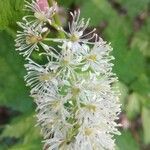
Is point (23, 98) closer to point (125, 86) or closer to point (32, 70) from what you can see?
point (125, 86)

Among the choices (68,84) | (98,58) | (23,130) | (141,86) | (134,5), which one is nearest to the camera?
(68,84)

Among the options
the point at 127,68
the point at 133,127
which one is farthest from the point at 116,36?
the point at 133,127

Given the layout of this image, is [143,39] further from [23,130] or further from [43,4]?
[43,4]

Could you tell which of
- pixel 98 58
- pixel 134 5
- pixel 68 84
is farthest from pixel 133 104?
pixel 68 84

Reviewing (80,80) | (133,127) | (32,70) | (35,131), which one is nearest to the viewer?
(80,80)

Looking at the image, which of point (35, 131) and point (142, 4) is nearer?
point (35, 131)

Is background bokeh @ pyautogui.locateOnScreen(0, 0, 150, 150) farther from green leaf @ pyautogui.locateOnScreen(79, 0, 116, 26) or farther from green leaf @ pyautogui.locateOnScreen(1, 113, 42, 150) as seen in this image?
green leaf @ pyautogui.locateOnScreen(79, 0, 116, 26)
